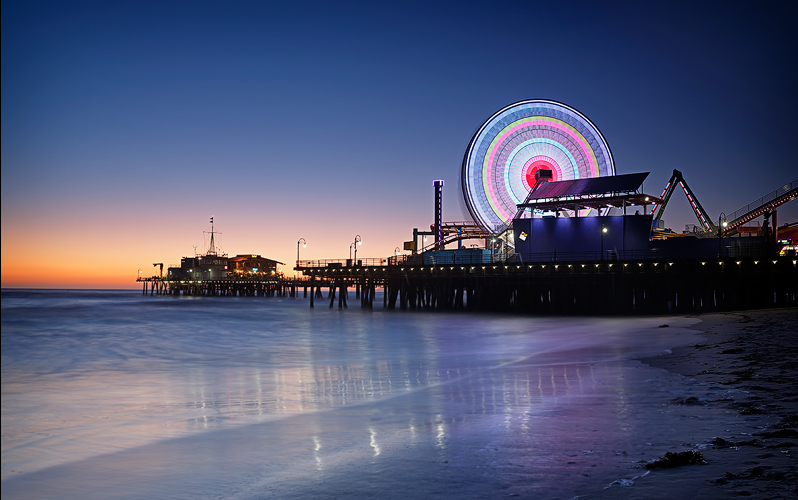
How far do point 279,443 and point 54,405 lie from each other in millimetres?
5985

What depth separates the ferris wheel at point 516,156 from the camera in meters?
59.4

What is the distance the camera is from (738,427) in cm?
754

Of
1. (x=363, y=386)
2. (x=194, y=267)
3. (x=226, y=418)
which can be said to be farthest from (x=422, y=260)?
(x=194, y=267)

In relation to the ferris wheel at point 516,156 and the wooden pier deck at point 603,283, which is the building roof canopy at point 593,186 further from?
the wooden pier deck at point 603,283

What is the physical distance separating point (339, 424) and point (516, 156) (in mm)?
53438

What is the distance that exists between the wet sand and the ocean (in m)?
0.36

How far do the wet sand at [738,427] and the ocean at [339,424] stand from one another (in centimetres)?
36

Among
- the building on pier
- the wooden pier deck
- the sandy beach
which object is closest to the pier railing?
the wooden pier deck

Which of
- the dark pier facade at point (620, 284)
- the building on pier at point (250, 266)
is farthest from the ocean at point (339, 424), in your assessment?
the building on pier at point (250, 266)

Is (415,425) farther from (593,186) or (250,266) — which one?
(250,266)

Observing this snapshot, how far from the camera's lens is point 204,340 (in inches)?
1125

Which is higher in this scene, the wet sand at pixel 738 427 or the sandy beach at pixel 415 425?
the wet sand at pixel 738 427

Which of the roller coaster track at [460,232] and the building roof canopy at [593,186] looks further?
the roller coaster track at [460,232]

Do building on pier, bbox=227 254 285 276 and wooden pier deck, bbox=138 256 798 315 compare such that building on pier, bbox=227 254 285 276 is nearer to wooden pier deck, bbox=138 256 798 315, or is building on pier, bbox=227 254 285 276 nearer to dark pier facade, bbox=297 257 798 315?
wooden pier deck, bbox=138 256 798 315
